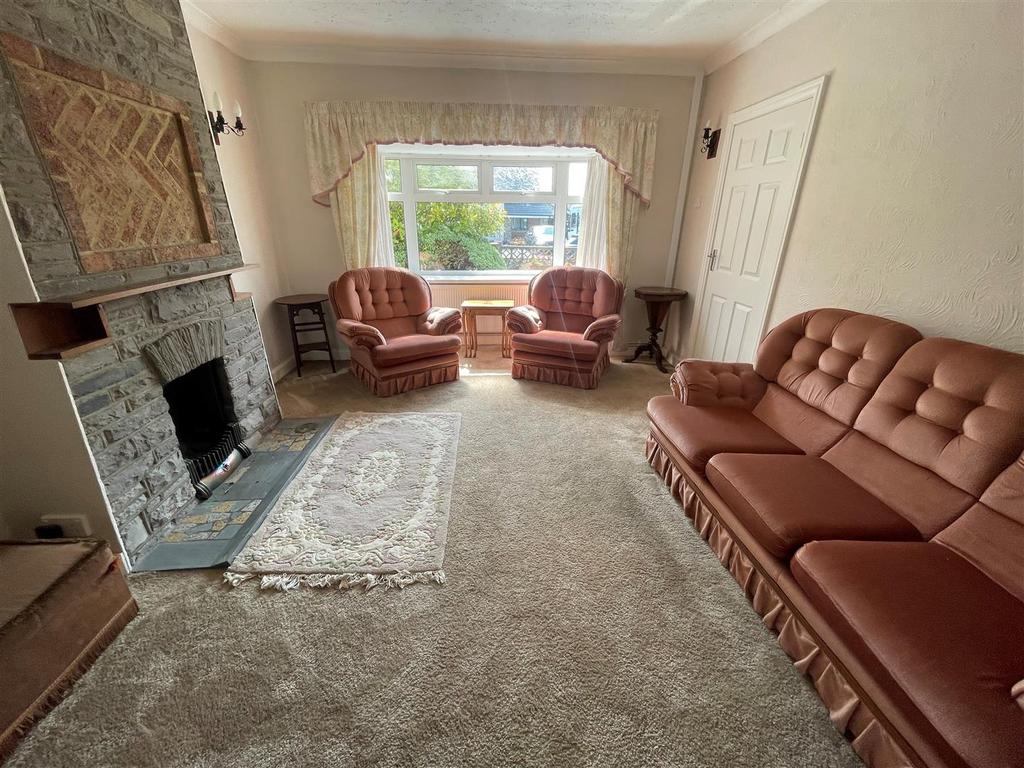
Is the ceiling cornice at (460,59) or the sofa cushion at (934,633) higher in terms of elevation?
the ceiling cornice at (460,59)

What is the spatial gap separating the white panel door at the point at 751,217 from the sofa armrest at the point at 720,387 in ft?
2.54

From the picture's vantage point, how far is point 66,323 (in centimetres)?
152

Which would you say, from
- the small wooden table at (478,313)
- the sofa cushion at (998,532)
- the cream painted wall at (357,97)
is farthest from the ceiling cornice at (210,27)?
the sofa cushion at (998,532)

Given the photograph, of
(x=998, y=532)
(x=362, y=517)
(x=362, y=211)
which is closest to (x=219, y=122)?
(x=362, y=211)

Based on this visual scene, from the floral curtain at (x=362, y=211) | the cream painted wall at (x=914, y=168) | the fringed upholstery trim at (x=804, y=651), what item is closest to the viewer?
the fringed upholstery trim at (x=804, y=651)

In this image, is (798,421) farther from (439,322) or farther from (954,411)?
(439,322)

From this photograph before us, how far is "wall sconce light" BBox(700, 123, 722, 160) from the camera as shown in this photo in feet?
11.0

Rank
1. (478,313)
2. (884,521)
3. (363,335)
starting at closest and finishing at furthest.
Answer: (884,521) < (363,335) < (478,313)

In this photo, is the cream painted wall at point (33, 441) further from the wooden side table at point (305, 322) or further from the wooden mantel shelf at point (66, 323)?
the wooden side table at point (305, 322)

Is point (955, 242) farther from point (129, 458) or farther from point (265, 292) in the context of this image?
point (265, 292)

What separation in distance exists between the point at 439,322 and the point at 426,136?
5.23ft

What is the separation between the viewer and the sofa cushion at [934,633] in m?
0.84

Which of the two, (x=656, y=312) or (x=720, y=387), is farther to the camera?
(x=656, y=312)

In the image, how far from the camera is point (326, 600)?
60.7 inches
